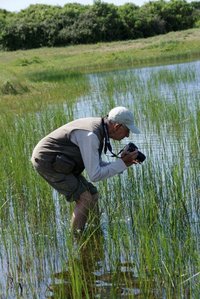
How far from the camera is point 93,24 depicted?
5162 centimetres

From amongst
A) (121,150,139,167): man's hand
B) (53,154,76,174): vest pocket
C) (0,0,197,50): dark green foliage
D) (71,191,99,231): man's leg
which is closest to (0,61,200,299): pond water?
(71,191,99,231): man's leg

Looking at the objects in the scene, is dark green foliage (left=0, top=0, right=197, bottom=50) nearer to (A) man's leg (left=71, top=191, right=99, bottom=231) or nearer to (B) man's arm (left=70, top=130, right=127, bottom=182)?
(A) man's leg (left=71, top=191, right=99, bottom=231)

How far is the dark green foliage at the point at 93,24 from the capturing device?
5162cm

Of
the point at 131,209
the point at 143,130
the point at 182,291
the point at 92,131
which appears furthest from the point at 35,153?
the point at 143,130

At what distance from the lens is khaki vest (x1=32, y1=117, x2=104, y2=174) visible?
197 inches

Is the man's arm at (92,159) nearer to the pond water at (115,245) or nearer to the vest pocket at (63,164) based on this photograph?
the vest pocket at (63,164)

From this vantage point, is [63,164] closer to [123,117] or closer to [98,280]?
[123,117]

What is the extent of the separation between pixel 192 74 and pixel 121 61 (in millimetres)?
17080

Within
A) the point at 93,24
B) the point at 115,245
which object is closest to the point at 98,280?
the point at 115,245

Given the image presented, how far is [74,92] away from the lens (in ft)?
57.5

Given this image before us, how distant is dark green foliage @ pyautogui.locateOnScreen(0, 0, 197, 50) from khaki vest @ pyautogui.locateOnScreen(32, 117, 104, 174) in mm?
46814

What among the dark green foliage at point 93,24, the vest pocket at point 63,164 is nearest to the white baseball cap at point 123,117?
the vest pocket at point 63,164

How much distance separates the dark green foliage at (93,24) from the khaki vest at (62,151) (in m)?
46.8

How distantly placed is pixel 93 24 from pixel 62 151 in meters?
47.7
